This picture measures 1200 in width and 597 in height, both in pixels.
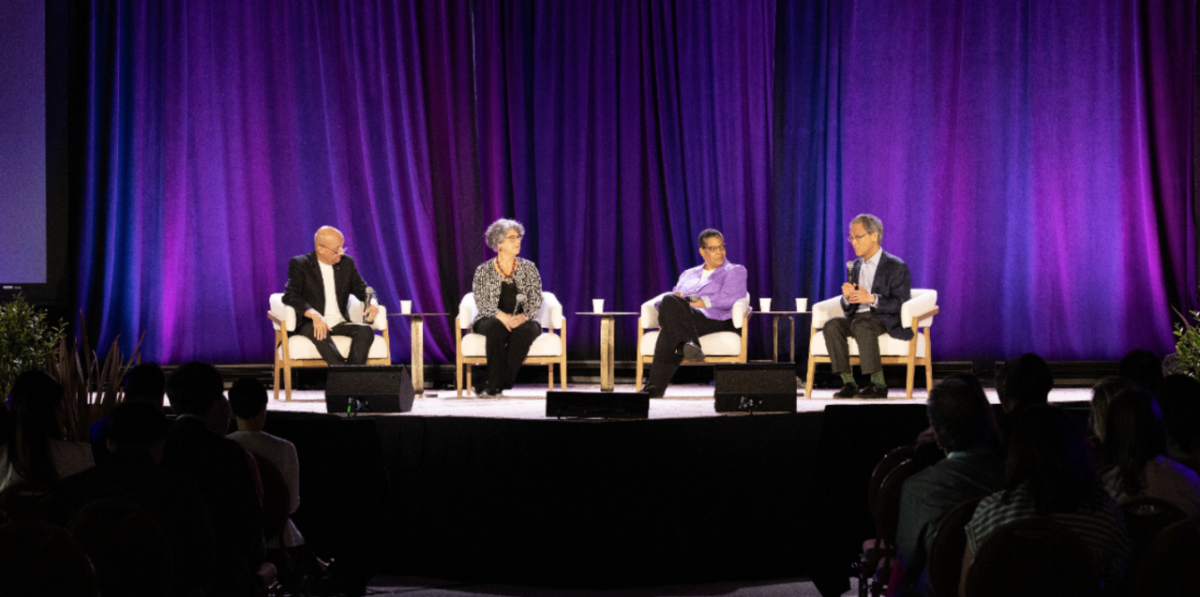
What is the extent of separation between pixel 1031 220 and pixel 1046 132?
0.62 meters

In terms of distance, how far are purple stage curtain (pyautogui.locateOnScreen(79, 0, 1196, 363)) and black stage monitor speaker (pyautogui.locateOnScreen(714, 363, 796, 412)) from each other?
Answer: 2.83 m

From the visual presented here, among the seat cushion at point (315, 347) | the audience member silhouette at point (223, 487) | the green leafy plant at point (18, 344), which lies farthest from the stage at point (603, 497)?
the seat cushion at point (315, 347)

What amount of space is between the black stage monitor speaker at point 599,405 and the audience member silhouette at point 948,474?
5.47 feet

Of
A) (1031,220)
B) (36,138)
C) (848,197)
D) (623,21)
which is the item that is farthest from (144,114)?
(1031,220)

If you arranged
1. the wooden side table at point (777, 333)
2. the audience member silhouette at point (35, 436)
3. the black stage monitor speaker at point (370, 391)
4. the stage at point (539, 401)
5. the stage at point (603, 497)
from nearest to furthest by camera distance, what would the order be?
the audience member silhouette at point (35, 436)
the stage at point (603, 497)
the black stage monitor speaker at point (370, 391)
the stage at point (539, 401)
the wooden side table at point (777, 333)

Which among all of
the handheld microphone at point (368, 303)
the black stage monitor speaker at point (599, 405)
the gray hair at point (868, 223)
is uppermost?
the gray hair at point (868, 223)

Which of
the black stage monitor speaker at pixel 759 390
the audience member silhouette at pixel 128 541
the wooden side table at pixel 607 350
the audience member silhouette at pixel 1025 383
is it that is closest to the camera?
the audience member silhouette at pixel 128 541

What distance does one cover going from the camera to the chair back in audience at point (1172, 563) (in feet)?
6.25

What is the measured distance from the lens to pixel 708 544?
383 centimetres

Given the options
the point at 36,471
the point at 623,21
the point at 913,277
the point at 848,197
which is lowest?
the point at 36,471

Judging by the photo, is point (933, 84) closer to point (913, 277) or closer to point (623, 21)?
point (913, 277)

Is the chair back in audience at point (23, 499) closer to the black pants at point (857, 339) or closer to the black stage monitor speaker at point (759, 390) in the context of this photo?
the black stage monitor speaker at point (759, 390)

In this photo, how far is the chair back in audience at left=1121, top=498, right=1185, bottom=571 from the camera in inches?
82.7

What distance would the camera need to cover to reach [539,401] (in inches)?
224
